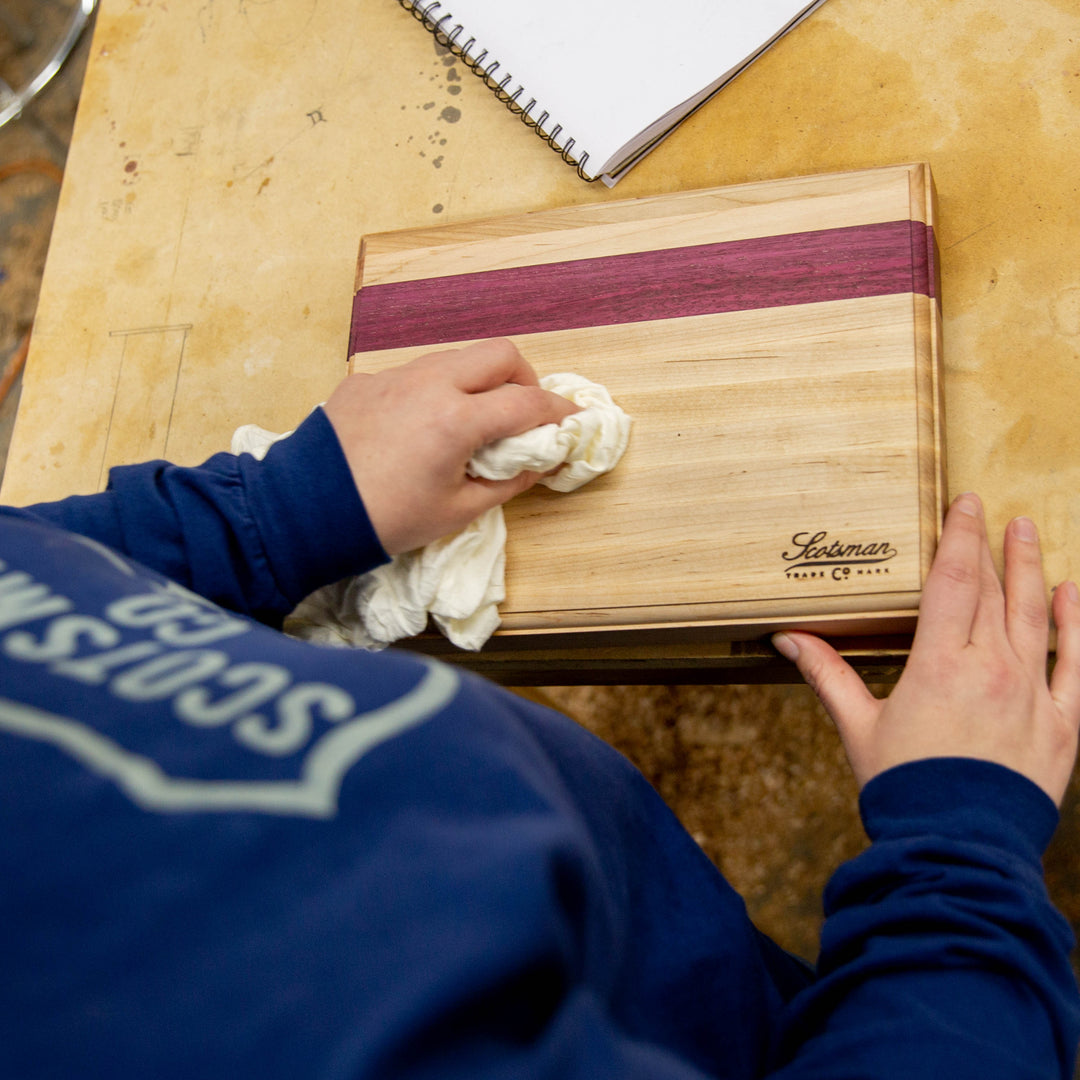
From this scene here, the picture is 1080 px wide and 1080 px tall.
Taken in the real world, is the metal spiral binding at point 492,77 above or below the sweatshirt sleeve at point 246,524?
above

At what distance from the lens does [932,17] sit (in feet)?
2.25

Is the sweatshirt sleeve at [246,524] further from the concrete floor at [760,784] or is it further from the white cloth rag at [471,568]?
the concrete floor at [760,784]

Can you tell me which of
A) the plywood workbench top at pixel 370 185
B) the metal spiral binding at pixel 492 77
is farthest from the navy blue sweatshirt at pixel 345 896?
the metal spiral binding at pixel 492 77

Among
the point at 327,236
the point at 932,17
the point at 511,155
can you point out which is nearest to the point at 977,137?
A: the point at 932,17

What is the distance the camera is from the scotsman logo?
1.71ft

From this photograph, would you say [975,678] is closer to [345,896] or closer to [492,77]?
[345,896]

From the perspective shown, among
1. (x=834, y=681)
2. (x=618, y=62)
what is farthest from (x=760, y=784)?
(x=618, y=62)

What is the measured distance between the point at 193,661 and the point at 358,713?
58 millimetres

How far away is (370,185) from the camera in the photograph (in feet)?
2.56

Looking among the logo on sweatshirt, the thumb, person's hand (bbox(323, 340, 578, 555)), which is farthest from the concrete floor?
the logo on sweatshirt

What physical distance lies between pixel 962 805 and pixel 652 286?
1.27 ft

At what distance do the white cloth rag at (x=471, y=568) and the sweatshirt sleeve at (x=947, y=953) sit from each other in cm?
27

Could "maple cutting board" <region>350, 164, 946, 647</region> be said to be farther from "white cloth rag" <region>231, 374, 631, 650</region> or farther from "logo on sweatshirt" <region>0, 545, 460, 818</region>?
"logo on sweatshirt" <region>0, 545, 460, 818</region>

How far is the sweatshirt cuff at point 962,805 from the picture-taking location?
16.6 inches
